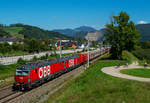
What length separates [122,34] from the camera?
4959 cm

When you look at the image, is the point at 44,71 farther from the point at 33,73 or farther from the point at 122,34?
the point at 122,34

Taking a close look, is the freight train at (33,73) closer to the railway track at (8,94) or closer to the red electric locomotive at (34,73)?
the red electric locomotive at (34,73)

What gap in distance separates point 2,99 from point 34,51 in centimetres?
5635

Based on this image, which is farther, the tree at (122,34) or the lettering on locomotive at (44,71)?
the tree at (122,34)

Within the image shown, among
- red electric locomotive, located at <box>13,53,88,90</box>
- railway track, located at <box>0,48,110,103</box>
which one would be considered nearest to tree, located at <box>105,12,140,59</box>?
red electric locomotive, located at <box>13,53,88,90</box>

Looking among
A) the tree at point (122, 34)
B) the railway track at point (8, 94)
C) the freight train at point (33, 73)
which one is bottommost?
the railway track at point (8, 94)

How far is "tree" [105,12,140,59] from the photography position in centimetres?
4922

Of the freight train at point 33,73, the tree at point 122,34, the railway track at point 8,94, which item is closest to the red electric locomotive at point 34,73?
the freight train at point 33,73

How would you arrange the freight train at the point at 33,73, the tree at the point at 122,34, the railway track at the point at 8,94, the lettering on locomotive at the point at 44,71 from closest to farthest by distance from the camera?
the railway track at the point at 8,94, the freight train at the point at 33,73, the lettering on locomotive at the point at 44,71, the tree at the point at 122,34

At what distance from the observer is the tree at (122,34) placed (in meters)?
49.2

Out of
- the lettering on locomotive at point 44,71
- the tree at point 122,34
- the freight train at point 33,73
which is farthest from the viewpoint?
the tree at point 122,34

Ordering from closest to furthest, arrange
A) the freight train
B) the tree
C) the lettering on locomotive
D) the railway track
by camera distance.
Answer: the railway track → the freight train → the lettering on locomotive → the tree

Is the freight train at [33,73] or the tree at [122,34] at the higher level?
the tree at [122,34]

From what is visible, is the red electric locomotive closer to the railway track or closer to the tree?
the railway track
